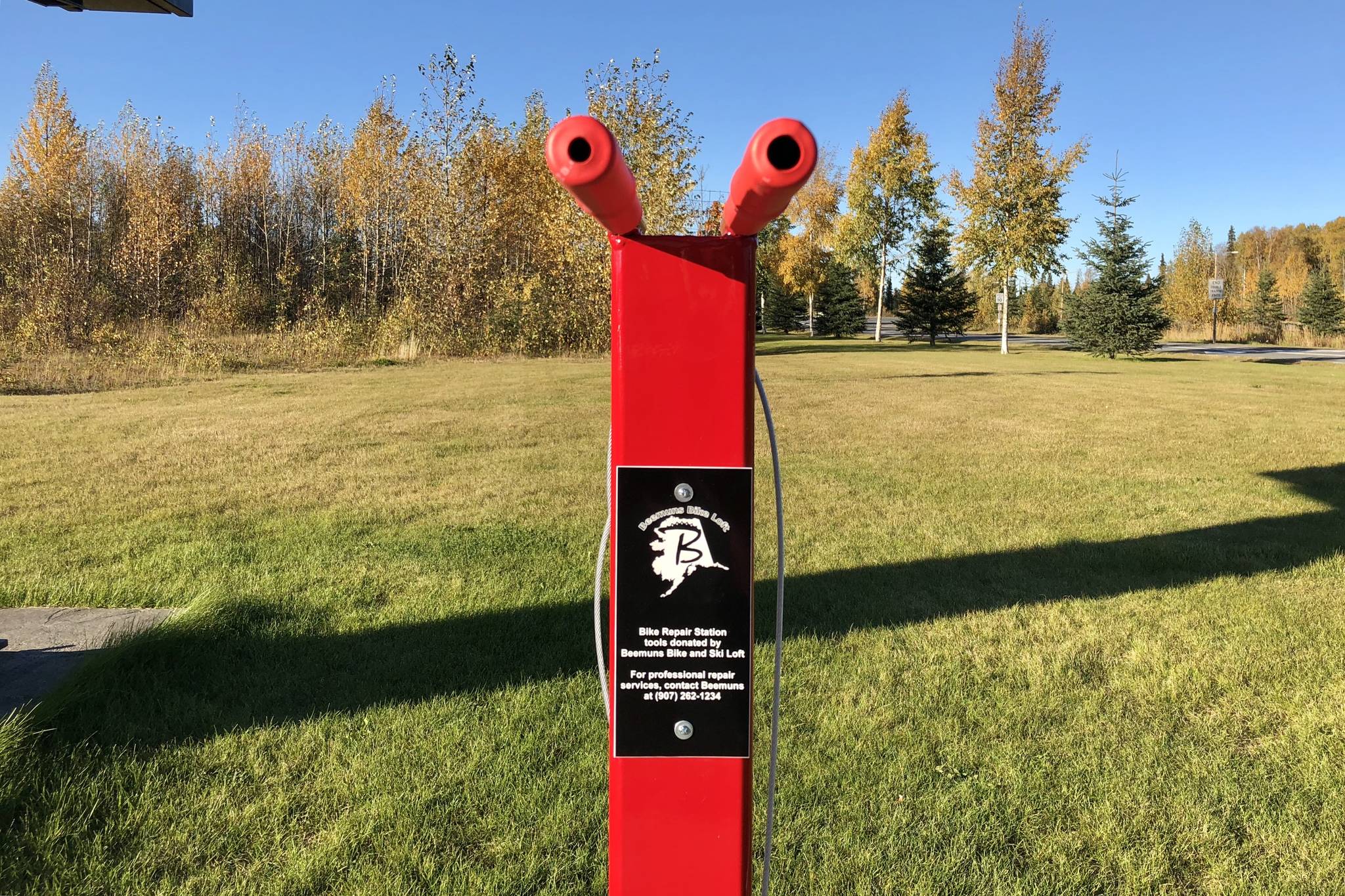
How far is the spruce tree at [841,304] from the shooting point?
1676 inches

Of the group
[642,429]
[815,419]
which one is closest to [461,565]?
[642,429]

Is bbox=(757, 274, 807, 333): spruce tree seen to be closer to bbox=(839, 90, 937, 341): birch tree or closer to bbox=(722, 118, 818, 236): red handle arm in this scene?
bbox=(839, 90, 937, 341): birch tree

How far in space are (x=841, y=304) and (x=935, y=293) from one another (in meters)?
6.25

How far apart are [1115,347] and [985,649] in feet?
88.0

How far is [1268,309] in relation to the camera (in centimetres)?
4294

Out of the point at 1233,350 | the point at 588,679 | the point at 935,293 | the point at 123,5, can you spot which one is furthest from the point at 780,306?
the point at 123,5

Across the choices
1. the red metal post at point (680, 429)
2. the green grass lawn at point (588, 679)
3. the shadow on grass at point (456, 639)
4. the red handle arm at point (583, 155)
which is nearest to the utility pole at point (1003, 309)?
the green grass lawn at point (588, 679)

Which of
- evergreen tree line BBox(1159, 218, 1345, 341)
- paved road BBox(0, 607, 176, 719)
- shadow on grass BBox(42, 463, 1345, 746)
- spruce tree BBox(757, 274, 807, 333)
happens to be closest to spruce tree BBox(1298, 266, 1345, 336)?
evergreen tree line BBox(1159, 218, 1345, 341)

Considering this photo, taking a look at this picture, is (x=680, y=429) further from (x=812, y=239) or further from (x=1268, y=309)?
(x=1268, y=309)

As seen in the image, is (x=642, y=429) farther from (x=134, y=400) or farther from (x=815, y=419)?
(x=134, y=400)

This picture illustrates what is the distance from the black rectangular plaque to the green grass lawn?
1.03 m

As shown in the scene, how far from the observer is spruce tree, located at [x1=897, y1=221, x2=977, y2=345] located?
3653 centimetres

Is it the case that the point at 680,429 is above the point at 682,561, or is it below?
above

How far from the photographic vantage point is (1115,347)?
26688mm
